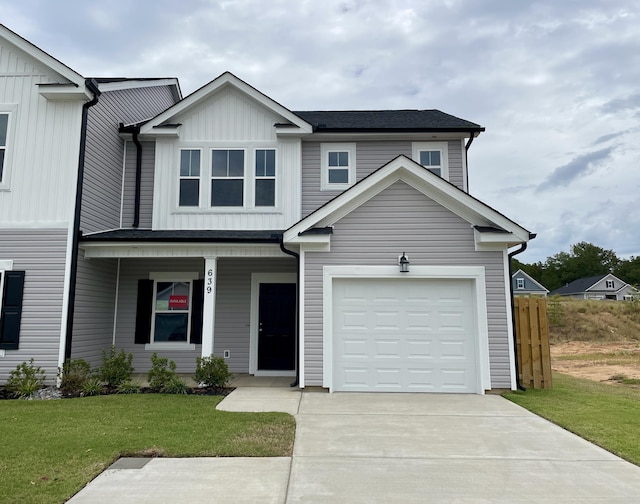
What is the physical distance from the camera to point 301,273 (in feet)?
28.3

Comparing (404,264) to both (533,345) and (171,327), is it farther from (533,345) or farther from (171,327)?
(171,327)

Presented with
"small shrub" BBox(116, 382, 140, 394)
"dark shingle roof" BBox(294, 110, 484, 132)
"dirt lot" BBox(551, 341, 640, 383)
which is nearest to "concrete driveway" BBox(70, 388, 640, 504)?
"small shrub" BBox(116, 382, 140, 394)

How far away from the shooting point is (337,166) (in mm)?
11312

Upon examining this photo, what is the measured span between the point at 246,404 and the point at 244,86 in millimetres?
7812

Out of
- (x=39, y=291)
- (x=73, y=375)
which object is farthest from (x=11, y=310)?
(x=73, y=375)

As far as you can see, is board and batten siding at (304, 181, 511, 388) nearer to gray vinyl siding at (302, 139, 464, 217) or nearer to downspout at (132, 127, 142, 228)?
gray vinyl siding at (302, 139, 464, 217)

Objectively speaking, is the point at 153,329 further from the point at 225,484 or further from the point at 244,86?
the point at 225,484

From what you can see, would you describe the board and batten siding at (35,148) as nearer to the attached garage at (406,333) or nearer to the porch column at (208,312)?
the porch column at (208,312)

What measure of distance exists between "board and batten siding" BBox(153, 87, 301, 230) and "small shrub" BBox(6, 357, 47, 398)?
4056mm

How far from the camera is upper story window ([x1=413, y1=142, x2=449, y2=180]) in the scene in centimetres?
1130

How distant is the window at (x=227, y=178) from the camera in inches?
426

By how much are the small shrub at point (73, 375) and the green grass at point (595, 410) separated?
8224mm

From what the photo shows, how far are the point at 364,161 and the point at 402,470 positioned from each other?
8420 millimetres

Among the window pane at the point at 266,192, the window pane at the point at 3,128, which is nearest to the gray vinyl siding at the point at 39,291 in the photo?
the window pane at the point at 3,128
